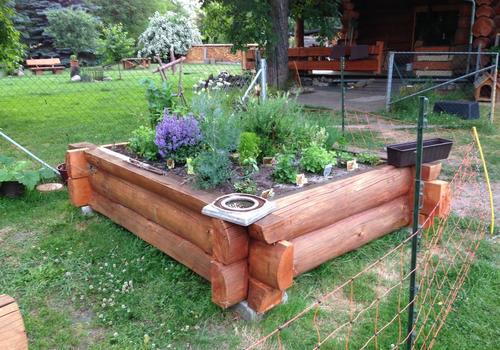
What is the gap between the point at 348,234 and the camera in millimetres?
3240

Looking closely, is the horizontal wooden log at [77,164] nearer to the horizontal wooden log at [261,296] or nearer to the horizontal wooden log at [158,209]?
the horizontal wooden log at [158,209]

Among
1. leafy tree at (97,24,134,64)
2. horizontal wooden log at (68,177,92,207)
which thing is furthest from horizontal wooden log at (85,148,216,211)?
leafy tree at (97,24,134,64)

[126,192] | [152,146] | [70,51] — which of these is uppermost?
[70,51]

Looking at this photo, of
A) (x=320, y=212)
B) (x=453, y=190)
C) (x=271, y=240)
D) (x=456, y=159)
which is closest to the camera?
(x=271, y=240)

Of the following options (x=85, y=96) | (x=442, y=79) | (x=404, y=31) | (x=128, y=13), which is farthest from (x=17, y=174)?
(x=128, y=13)

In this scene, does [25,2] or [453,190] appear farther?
[25,2]

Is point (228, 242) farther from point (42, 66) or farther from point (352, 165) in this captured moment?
point (42, 66)

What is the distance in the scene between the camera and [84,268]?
133 inches

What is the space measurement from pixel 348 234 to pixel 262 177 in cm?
79

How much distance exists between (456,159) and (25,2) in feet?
111

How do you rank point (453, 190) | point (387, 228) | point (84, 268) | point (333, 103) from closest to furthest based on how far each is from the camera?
point (84, 268) → point (387, 228) → point (453, 190) → point (333, 103)

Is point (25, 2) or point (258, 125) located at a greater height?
point (25, 2)

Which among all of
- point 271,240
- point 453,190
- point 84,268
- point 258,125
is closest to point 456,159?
point 453,190

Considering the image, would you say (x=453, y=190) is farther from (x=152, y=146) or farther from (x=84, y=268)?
(x=84, y=268)
